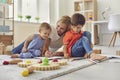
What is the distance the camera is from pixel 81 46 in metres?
1.51

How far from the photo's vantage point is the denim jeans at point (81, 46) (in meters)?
1.45

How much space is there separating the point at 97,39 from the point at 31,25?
5.63 feet

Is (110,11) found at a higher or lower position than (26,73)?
higher

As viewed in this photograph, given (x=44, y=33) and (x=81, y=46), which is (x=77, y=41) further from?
(x=44, y=33)

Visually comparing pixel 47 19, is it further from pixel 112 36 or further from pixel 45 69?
pixel 45 69

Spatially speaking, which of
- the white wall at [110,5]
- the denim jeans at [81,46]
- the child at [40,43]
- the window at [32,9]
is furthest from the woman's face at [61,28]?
the white wall at [110,5]

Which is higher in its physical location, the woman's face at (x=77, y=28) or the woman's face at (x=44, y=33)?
the woman's face at (x=77, y=28)

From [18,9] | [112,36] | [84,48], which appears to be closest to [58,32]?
Result: [84,48]

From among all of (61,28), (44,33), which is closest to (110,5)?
(61,28)

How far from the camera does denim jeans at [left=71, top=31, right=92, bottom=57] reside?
1.45 metres

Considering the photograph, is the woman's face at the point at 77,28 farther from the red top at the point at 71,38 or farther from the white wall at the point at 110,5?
the white wall at the point at 110,5

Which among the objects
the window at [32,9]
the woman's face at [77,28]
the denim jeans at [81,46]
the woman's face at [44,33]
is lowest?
the denim jeans at [81,46]

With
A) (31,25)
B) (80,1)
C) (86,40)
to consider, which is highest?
(80,1)

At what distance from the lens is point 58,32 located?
2.00 m
